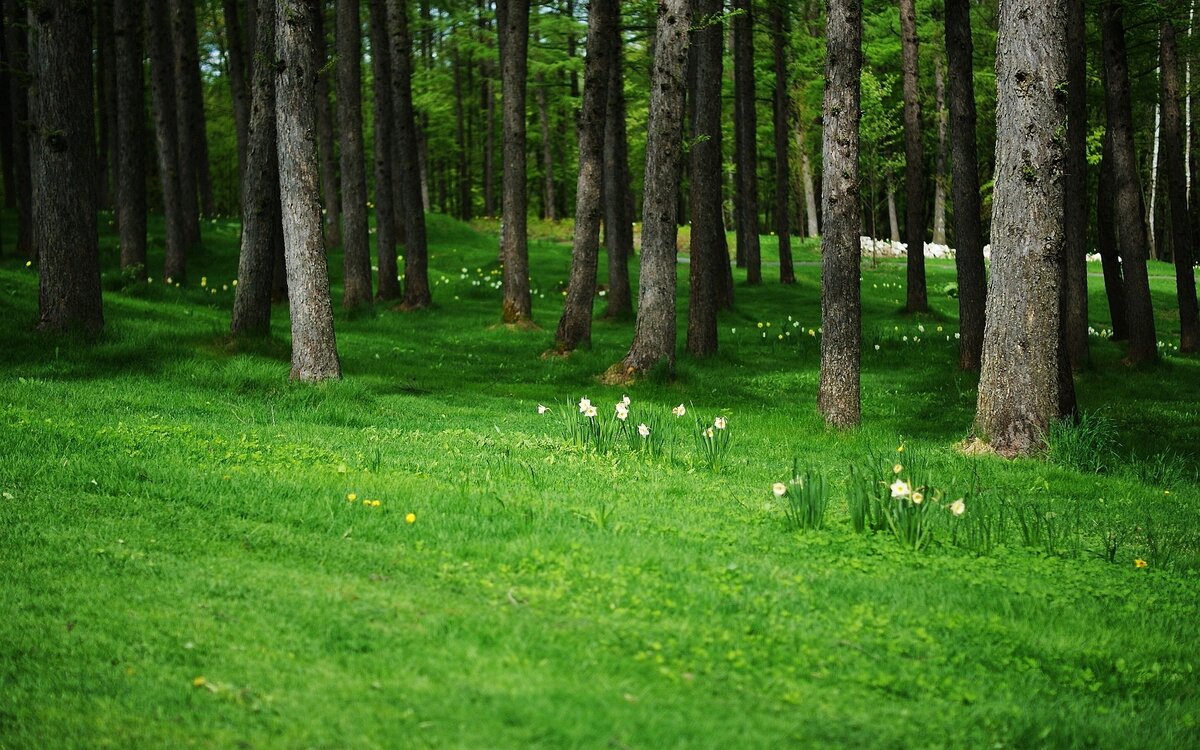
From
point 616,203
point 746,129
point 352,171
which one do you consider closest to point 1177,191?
point 746,129

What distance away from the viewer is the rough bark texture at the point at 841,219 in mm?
10359

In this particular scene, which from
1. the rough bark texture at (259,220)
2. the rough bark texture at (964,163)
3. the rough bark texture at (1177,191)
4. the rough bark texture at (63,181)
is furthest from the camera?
the rough bark texture at (1177,191)

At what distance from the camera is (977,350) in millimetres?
15367

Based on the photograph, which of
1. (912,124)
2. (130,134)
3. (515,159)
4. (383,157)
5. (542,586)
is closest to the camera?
(542,586)

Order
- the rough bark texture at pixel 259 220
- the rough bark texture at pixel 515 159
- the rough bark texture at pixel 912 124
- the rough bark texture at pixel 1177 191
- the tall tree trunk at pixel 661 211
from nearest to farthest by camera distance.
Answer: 1. the tall tree trunk at pixel 661 211
2. the rough bark texture at pixel 259 220
3. the rough bark texture at pixel 1177 191
4. the rough bark texture at pixel 515 159
5. the rough bark texture at pixel 912 124

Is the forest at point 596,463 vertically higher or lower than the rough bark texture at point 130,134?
lower

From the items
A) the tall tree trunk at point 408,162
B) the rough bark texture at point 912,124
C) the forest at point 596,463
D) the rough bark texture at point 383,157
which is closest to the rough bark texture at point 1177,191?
the forest at point 596,463

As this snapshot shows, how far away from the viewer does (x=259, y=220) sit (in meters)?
13.7

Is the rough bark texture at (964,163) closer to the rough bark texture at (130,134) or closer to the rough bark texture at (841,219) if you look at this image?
the rough bark texture at (841,219)

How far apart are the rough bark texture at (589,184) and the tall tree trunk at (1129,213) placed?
7.57 metres

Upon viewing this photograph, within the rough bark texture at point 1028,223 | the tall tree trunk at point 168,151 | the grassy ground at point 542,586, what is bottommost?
the grassy ground at point 542,586

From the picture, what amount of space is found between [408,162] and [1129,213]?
12.7 metres

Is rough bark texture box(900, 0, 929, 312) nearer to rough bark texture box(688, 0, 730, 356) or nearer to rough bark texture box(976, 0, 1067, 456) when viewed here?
rough bark texture box(688, 0, 730, 356)

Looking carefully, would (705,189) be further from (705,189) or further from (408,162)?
(408,162)
